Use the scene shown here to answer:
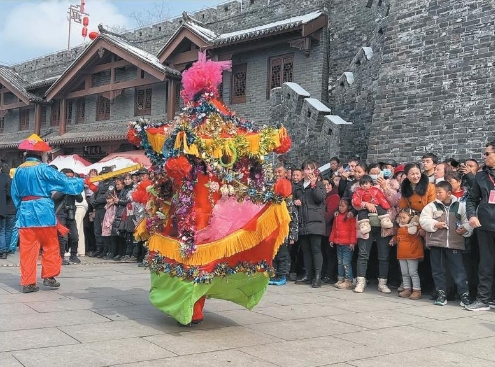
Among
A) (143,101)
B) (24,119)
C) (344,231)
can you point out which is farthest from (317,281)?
(24,119)

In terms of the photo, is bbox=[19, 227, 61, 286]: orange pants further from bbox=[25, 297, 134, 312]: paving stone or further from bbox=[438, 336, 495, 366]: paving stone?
bbox=[438, 336, 495, 366]: paving stone

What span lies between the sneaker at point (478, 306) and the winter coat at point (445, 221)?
2.29ft

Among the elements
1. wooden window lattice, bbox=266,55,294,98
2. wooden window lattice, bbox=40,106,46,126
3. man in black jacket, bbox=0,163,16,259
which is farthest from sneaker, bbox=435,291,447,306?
wooden window lattice, bbox=40,106,46,126

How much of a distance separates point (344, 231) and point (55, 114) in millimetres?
21253

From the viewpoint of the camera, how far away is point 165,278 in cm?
523

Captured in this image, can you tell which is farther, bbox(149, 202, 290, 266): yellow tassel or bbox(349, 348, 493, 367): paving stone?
bbox(149, 202, 290, 266): yellow tassel

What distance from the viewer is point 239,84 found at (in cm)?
1942

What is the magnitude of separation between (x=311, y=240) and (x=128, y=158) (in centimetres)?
900

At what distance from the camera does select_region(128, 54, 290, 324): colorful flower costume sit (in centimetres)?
500

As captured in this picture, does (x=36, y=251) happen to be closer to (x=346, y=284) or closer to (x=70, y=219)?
(x=70, y=219)

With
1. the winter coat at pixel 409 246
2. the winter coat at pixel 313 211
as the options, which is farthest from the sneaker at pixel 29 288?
the winter coat at pixel 409 246

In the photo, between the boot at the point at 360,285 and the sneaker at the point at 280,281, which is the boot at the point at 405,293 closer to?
the boot at the point at 360,285

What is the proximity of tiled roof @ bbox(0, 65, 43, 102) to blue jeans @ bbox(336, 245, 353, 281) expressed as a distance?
68.6ft

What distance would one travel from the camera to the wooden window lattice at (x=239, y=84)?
19.2 meters
